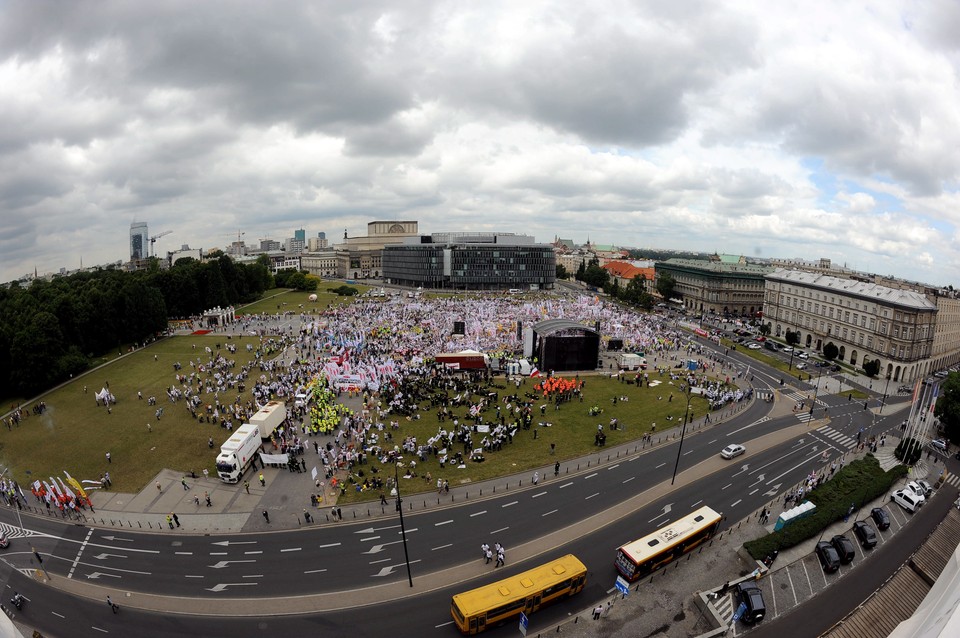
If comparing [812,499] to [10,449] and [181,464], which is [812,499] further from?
[10,449]

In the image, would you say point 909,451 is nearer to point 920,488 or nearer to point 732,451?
point 920,488

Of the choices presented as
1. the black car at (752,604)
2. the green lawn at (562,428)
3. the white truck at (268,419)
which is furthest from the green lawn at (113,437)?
the black car at (752,604)

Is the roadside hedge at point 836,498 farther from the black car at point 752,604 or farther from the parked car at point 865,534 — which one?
the black car at point 752,604

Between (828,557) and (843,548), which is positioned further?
(843,548)

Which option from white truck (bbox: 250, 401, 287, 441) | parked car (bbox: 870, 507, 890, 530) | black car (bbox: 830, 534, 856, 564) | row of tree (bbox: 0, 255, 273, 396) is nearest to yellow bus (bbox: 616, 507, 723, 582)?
black car (bbox: 830, 534, 856, 564)

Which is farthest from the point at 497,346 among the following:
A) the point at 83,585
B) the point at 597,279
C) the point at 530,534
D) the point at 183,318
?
the point at 597,279

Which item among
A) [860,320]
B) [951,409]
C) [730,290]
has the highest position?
[730,290]

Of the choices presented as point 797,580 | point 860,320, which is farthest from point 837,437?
point 860,320
